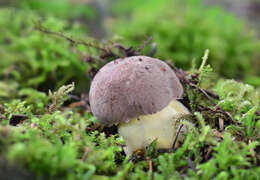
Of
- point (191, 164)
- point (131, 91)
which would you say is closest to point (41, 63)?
point (131, 91)

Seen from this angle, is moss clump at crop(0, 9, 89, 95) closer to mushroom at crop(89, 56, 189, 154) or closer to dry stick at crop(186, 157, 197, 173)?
mushroom at crop(89, 56, 189, 154)

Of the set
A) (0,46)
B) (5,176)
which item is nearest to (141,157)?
(5,176)

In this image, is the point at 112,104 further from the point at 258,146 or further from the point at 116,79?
the point at 258,146

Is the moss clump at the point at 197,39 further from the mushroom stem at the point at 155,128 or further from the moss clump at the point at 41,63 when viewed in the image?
the mushroom stem at the point at 155,128

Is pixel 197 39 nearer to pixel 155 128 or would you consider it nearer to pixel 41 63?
pixel 41 63

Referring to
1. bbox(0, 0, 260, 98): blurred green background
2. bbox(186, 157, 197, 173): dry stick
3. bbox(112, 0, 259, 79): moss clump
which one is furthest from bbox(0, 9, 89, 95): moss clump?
bbox(186, 157, 197, 173): dry stick
